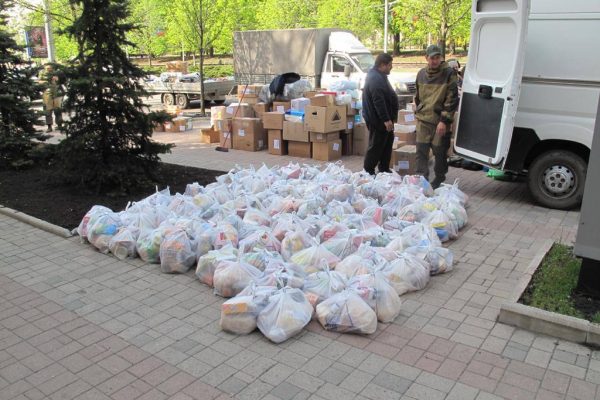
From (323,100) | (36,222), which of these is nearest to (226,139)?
(323,100)

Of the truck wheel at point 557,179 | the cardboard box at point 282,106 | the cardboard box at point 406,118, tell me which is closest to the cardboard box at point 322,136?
the cardboard box at point 282,106

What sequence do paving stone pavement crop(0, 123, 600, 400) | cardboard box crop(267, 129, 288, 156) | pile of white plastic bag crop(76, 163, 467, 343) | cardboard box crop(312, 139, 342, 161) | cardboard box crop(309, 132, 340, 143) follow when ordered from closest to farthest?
paving stone pavement crop(0, 123, 600, 400) → pile of white plastic bag crop(76, 163, 467, 343) → cardboard box crop(309, 132, 340, 143) → cardboard box crop(312, 139, 342, 161) → cardboard box crop(267, 129, 288, 156)

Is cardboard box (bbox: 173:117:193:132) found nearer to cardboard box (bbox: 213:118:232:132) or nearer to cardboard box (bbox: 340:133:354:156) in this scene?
cardboard box (bbox: 213:118:232:132)

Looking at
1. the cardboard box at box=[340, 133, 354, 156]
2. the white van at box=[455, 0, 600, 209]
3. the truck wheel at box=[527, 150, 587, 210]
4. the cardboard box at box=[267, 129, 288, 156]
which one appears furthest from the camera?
the cardboard box at box=[267, 129, 288, 156]

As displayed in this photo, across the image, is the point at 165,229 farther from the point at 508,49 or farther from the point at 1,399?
the point at 508,49

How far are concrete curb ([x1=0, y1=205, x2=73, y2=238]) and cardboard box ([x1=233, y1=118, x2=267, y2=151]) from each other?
557 centimetres

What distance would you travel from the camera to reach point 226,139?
12.3 m

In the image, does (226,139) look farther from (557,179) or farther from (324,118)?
(557,179)

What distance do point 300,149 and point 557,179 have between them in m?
5.22

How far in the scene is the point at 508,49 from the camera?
684cm

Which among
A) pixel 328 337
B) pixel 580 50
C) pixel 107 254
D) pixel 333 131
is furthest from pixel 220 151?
pixel 328 337

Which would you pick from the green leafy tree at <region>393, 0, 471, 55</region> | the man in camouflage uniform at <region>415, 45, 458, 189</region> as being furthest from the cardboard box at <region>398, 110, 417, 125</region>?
the green leafy tree at <region>393, 0, 471, 55</region>

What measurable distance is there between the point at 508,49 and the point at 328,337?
15.9ft

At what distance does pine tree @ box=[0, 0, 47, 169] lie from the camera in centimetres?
979
